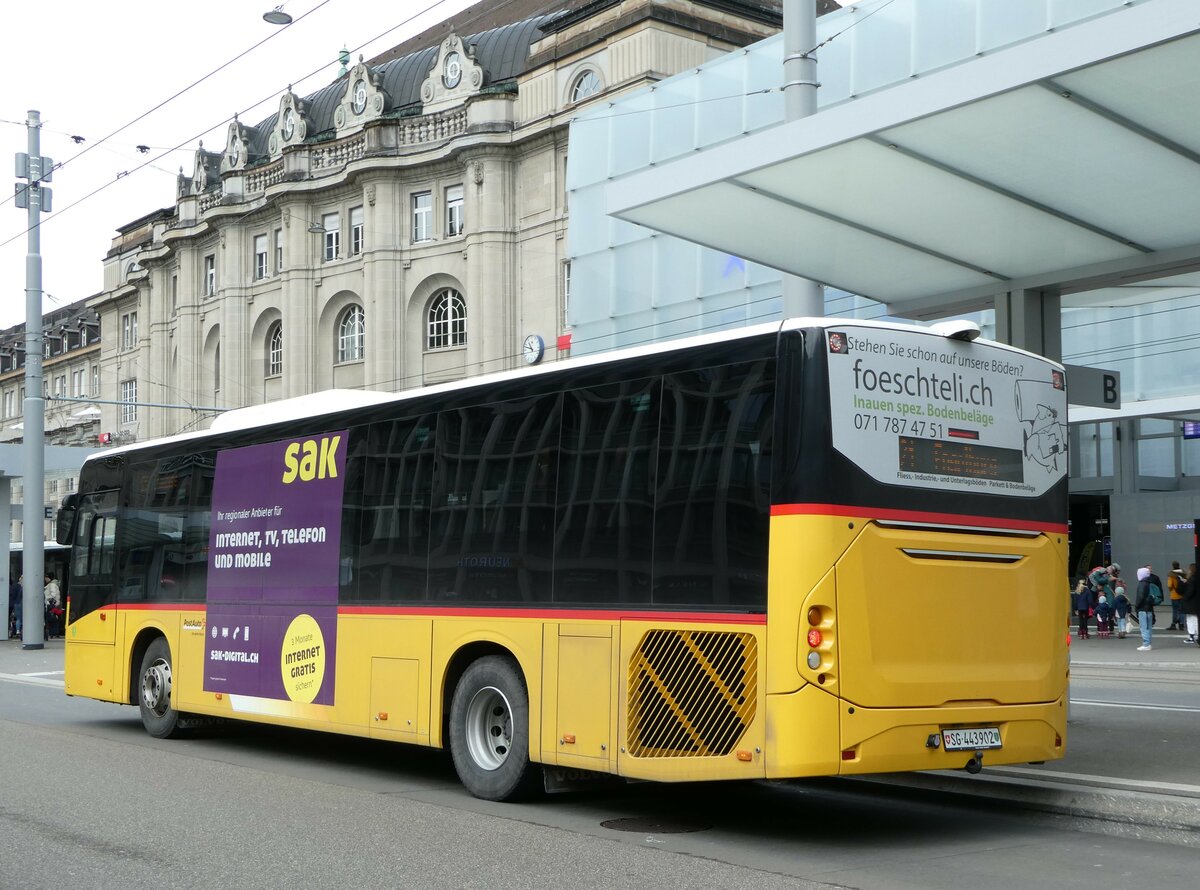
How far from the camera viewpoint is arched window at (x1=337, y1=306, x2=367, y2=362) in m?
58.4

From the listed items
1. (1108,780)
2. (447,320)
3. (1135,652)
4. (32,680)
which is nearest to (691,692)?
(1108,780)

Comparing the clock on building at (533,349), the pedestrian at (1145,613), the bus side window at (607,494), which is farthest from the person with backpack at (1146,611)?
the clock on building at (533,349)

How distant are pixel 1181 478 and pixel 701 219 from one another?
1368 inches

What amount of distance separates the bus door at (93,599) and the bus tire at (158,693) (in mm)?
709

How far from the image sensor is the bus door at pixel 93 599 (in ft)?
52.2

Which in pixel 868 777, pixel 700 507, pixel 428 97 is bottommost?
pixel 868 777

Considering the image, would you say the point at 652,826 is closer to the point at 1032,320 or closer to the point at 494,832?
the point at 494,832

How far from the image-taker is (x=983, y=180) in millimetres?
12039

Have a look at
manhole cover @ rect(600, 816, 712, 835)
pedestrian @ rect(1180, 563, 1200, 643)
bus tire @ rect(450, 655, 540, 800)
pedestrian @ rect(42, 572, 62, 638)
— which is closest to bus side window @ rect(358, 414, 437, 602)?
bus tire @ rect(450, 655, 540, 800)

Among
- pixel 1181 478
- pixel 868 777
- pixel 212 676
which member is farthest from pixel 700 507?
pixel 1181 478

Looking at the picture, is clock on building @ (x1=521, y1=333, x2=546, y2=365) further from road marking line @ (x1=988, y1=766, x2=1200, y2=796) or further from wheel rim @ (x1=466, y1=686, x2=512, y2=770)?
road marking line @ (x1=988, y1=766, x2=1200, y2=796)

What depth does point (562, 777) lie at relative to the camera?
9977mm

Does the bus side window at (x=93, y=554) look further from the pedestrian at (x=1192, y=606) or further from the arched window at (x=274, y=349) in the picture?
the arched window at (x=274, y=349)

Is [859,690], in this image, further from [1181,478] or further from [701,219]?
[1181,478]
